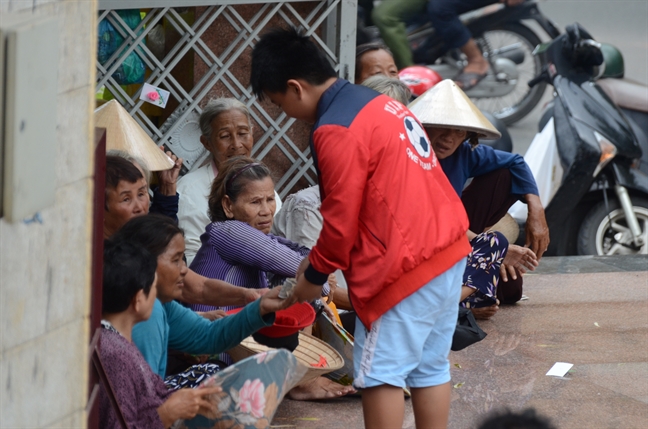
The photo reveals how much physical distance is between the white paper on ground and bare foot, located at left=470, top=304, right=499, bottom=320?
0.62m

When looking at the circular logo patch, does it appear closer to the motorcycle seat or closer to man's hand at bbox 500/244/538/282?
man's hand at bbox 500/244/538/282

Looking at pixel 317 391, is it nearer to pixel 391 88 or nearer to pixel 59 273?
pixel 391 88

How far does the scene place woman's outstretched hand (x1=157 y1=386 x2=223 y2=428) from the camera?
2.47 metres

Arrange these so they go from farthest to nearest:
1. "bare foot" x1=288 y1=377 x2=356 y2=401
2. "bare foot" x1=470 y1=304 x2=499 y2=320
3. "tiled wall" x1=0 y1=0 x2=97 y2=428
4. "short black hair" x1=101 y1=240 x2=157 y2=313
Answer: "bare foot" x1=470 y1=304 x2=499 y2=320 < "bare foot" x1=288 y1=377 x2=356 y2=401 < "short black hair" x1=101 y1=240 x2=157 y2=313 < "tiled wall" x1=0 y1=0 x2=97 y2=428

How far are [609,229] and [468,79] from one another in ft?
5.62

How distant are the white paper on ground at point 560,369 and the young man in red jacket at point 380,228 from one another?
1.29m

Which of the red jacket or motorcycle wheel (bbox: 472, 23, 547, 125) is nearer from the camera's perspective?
the red jacket

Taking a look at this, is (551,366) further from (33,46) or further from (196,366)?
(33,46)

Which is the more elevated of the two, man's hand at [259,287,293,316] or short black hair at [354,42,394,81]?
short black hair at [354,42,394,81]

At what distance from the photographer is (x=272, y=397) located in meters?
2.47

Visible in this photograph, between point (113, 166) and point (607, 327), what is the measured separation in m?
2.92

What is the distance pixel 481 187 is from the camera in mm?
4891

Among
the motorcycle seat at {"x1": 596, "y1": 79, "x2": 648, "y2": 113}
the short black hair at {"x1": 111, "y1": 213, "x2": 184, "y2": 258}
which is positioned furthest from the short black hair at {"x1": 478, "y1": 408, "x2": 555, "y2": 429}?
the motorcycle seat at {"x1": 596, "y1": 79, "x2": 648, "y2": 113}

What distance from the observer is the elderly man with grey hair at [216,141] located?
15.2 ft
